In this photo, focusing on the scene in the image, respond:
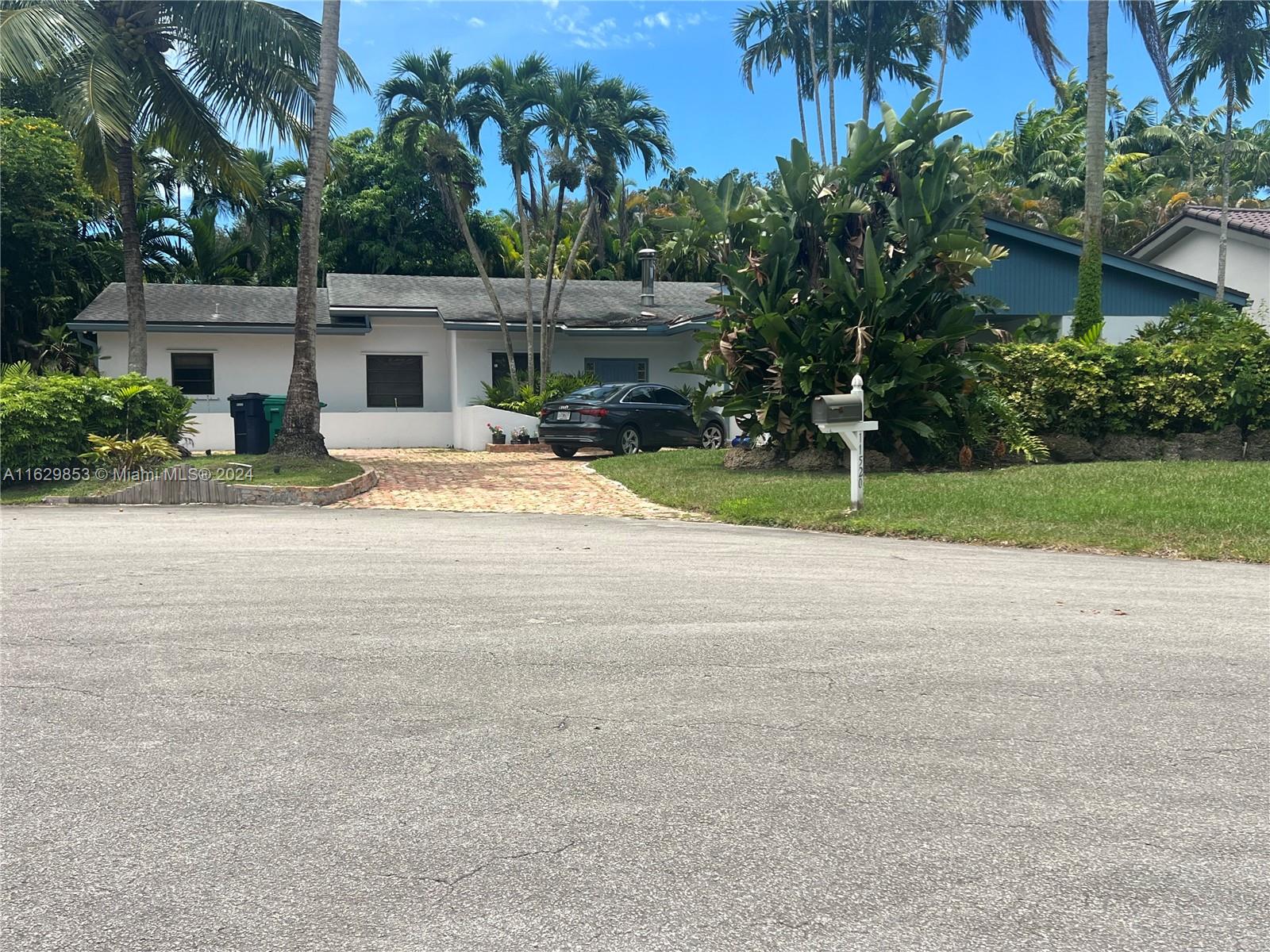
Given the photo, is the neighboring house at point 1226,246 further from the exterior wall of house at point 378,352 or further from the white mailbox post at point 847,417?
the white mailbox post at point 847,417

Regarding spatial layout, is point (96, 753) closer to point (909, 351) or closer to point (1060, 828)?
point (1060, 828)

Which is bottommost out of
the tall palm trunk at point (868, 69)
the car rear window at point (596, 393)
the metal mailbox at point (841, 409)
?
the metal mailbox at point (841, 409)

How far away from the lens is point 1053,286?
23.7 meters

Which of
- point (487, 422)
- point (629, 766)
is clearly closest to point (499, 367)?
point (487, 422)

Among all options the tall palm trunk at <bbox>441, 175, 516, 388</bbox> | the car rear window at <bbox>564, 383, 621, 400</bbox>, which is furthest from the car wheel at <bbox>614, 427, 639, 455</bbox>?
the tall palm trunk at <bbox>441, 175, 516, 388</bbox>

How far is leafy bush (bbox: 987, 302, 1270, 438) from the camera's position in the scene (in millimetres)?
16328

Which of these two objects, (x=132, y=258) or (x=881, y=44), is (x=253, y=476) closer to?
(x=132, y=258)

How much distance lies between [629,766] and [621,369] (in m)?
23.0

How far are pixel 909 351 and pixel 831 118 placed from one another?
58.4 feet

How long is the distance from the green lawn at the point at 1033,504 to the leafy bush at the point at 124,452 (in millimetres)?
6815

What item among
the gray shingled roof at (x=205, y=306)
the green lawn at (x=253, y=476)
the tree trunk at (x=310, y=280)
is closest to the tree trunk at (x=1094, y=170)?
the tree trunk at (x=310, y=280)

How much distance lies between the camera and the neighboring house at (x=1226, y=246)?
25609 mm

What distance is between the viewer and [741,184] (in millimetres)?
17672

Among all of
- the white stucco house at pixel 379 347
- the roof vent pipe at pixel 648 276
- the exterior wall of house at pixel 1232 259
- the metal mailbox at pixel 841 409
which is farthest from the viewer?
the roof vent pipe at pixel 648 276
